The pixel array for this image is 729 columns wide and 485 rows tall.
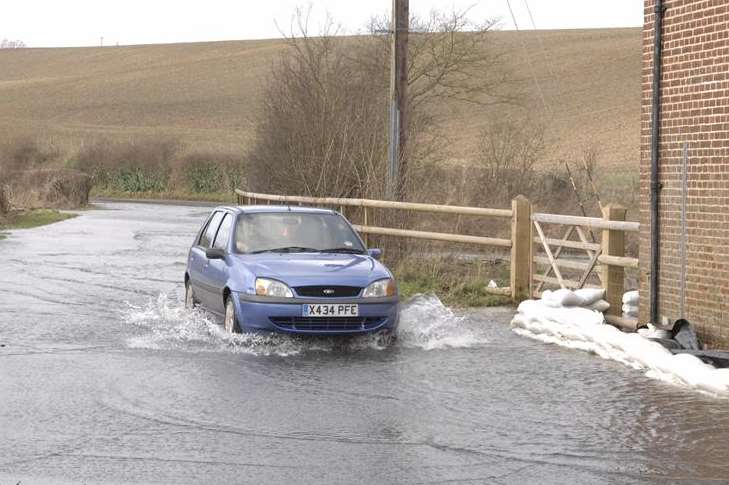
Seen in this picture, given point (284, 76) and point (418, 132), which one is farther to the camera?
point (418, 132)

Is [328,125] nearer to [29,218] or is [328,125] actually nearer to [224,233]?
[224,233]

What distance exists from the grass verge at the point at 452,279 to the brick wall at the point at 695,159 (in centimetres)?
353

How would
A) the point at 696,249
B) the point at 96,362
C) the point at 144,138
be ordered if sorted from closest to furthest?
1. the point at 96,362
2. the point at 696,249
3. the point at 144,138

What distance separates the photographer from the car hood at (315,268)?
12828 millimetres

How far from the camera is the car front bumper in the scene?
497 inches

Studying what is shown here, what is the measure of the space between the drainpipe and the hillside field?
41737 mm

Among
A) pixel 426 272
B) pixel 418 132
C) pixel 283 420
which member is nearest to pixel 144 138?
pixel 418 132

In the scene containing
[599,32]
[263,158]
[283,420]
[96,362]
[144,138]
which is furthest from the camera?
[599,32]

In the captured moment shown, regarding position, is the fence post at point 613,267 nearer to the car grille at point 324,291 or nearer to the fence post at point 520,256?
the fence post at point 520,256

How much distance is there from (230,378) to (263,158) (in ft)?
62.1

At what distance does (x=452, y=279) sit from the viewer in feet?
62.3

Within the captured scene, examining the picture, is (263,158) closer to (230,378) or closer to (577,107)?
(230,378)

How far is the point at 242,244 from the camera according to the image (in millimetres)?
14156

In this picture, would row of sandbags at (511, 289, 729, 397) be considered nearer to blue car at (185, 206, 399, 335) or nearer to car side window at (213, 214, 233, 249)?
blue car at (185, 206, 399, 335)
